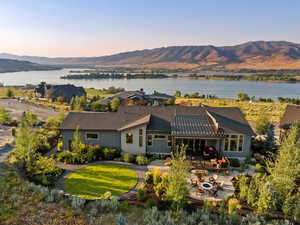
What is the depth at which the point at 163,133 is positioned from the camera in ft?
55.9

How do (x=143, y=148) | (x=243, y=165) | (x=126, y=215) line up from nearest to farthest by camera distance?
(x=126, y=215) → (x=243, y=165) → (x=143, y=148)

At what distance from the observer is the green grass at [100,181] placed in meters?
12.3

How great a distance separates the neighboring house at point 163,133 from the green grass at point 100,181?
2.58 meters

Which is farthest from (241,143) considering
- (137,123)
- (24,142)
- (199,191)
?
(24,142)

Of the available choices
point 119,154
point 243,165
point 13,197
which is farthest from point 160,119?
point 13,197

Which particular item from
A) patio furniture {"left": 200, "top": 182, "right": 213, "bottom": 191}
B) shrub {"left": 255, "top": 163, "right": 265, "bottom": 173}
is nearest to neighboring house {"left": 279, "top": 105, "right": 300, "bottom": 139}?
shrub {"left": 255, "top": 163, "right": 265, "bottom": 173}

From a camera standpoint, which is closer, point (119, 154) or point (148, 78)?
point (119, 154)

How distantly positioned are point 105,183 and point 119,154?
420 centimetres

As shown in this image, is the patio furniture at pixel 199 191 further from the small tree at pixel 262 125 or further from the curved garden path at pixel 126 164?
the small tree at pixel 262 125

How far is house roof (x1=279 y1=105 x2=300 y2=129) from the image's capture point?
68.6 feet

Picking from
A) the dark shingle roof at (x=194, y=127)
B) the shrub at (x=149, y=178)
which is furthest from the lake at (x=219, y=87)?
the shrub at (x=149, y=178)

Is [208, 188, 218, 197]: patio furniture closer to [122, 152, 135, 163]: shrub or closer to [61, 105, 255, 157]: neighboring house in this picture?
[61, 105, 255, 157]: neighboring house

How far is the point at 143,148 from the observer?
17.2 m

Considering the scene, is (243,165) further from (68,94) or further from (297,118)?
(68,94)
